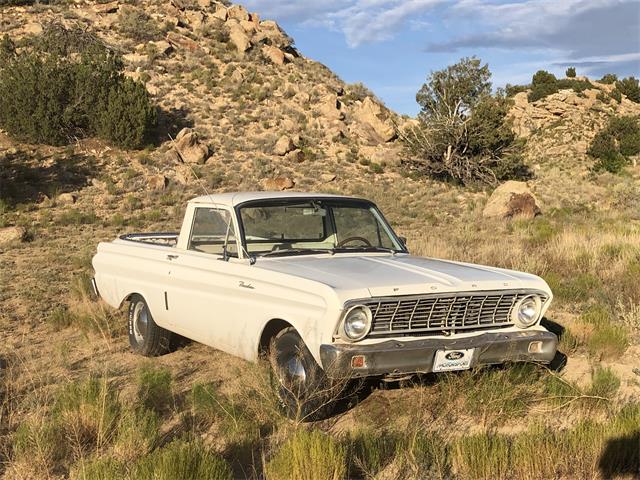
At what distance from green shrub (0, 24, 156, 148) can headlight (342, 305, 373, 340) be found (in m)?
25.5

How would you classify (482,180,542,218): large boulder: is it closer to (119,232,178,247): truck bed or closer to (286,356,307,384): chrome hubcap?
(119,232,178,247): truck bed

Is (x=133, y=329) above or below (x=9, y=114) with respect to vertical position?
below

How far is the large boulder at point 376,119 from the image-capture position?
36.4 meters

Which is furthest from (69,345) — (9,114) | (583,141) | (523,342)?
(583,141)

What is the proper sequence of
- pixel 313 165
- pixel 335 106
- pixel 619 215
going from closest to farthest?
pixel 619 215 < pixel 313 165 < pixel 335 106

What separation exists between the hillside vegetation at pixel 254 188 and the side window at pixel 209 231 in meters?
1.15

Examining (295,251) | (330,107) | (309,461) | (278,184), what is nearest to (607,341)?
(295,251)

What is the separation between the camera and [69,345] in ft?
24.4

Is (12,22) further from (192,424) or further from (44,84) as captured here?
(192,424)

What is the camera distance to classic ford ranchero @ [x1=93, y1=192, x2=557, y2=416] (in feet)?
14.4

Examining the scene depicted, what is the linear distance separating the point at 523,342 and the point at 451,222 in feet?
55.6

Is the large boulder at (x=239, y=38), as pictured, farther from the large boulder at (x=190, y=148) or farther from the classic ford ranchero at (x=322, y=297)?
the classic ford ranchero at (x=322, y=297)

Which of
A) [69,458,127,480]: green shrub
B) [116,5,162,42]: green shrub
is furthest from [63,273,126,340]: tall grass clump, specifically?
[116,5,162,42]: green shrub

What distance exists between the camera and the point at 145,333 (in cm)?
678
